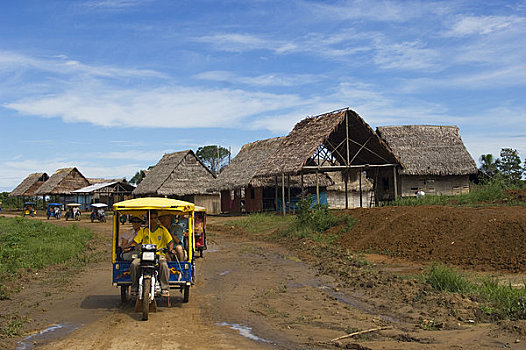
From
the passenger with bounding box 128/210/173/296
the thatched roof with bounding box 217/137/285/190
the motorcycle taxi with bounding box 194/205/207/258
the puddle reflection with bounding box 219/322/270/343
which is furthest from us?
the thatched roof with bounding box 217/137/285/190

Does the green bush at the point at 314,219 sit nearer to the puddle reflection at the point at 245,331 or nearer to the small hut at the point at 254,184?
the small hut at the point at 254,184

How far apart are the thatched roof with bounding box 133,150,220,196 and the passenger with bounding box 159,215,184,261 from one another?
107 feet

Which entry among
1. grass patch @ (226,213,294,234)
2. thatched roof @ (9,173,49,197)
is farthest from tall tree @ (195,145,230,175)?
grass patch @ (226,213,294,234)

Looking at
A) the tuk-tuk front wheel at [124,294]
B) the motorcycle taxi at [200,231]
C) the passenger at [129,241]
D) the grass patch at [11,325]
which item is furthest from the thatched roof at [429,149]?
the grass patch at [11,325]

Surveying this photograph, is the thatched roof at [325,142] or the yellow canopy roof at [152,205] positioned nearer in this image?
the yellow canopy roof at [152,205]

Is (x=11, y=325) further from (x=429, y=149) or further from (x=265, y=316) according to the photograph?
(x=429, y=149)

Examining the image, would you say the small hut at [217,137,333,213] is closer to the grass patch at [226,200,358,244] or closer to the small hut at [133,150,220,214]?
the small hut at [133,150,220,214]

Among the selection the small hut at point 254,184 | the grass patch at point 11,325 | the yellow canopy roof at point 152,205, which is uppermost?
the small hut at point 254,184

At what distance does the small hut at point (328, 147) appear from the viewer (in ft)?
88.7

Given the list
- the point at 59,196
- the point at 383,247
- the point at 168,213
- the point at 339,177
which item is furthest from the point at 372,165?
the point at 59,196

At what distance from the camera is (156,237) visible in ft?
30.4

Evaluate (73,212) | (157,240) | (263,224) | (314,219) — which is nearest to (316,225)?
(314,219)

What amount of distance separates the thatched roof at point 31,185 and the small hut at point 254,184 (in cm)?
3937

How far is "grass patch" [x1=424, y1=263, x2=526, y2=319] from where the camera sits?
24.6 feet
